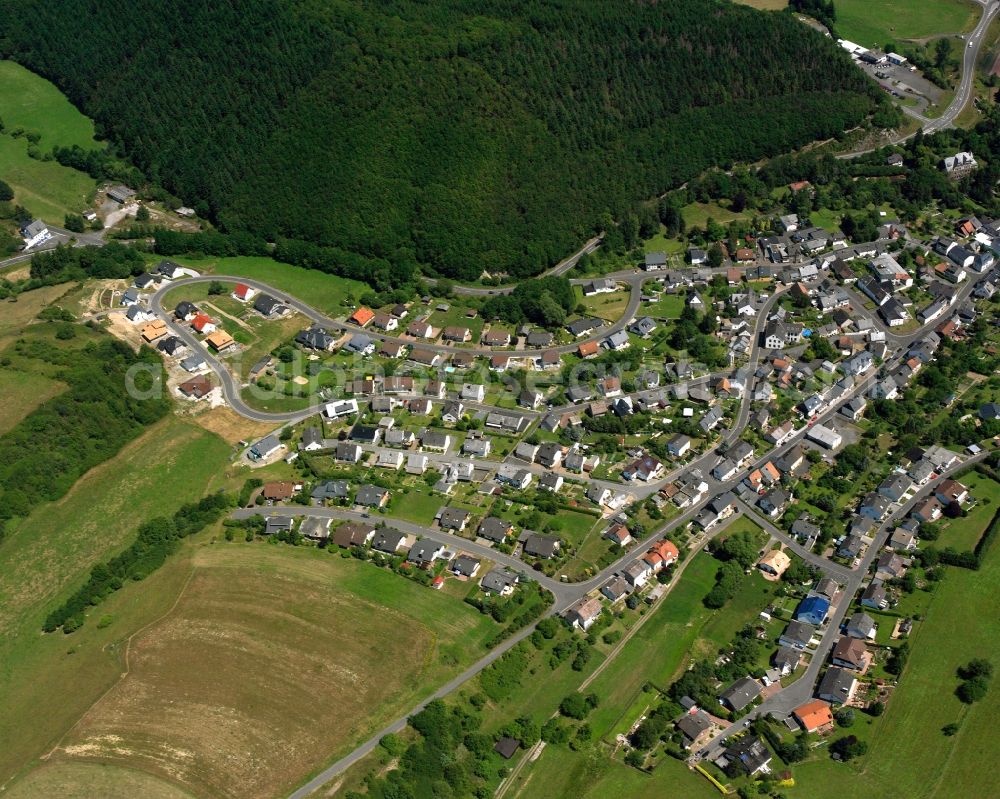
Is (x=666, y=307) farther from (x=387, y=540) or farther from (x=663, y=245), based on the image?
(x=387, y=540)

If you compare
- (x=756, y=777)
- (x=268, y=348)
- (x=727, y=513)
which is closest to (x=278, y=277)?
(x=268, y=348)

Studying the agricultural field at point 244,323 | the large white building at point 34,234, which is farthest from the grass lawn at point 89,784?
the large white building at point 34,234

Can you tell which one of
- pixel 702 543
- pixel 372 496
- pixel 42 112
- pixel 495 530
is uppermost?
pixel 42 112

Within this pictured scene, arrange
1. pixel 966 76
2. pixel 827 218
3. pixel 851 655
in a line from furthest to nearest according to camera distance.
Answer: pixel 966 76
pixel 827 218
pixel 851 655

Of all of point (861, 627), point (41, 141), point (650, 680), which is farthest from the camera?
point (41, 141)

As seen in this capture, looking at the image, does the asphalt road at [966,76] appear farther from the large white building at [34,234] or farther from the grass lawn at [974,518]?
the large white building at [34,234]

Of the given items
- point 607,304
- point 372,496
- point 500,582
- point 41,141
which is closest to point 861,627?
point 500,582

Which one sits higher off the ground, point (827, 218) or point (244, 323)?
point (827, 218)
